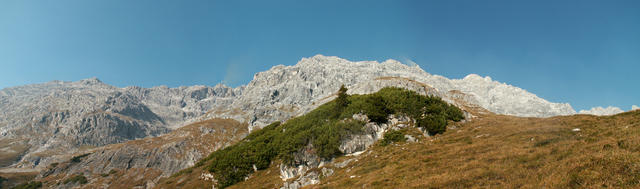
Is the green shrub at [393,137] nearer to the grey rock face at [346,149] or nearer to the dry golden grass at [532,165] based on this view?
the grey rock face at [346,149]

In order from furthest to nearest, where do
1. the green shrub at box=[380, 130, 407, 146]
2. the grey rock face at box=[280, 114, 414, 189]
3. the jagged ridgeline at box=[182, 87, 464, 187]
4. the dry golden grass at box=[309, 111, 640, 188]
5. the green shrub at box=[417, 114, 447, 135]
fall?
the jagged ridgeline at box=[182, 87, 464, 187], the grey rock face at box=[280, 114, 414, 189], the green shrub at box=[417, 114, 447, 135], the green shrub at box=[380, 130, 407, 146], the dry golden grass at box=[309, 111, 640, 188]

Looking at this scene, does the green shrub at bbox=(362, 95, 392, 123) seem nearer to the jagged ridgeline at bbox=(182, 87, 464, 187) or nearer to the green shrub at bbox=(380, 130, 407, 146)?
the jagged ridgeline at bbox=(182, 87, 464, 187)

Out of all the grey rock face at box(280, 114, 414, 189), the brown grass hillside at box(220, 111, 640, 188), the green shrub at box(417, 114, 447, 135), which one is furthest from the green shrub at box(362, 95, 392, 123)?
the brown grass hillside at box(220, 111, 640, 188)

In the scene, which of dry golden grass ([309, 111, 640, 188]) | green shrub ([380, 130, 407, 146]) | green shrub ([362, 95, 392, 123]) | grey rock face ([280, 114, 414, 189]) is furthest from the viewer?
green shrub ([362, 95, 392, 123])

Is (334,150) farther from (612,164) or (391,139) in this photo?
(612,164)

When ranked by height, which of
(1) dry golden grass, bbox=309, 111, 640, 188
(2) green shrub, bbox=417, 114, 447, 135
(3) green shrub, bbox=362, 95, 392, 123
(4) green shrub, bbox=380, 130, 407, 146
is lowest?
(1) dry golden grass, bbox=309, 111, 640, 188

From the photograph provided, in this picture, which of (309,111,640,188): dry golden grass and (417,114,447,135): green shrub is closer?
(309,111,640,188): dry golden grass

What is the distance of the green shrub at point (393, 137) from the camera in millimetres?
55250

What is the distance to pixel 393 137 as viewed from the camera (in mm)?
56312

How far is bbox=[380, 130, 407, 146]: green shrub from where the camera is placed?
181ft

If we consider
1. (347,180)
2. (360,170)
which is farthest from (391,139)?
(347,180)

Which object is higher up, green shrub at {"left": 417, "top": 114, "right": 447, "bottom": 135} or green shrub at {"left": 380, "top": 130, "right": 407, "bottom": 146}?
green shrub at {"left": 417, "top": 114, "right": 447, "bottom": 135}

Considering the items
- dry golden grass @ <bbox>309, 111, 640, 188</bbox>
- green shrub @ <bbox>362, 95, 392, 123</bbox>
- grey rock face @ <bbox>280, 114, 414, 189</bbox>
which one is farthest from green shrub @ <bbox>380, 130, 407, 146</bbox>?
dry golden grass @ <bbox>309, 111, 640, 188</bbox>

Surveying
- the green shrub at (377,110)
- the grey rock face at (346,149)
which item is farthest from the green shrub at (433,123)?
the green shrub at (377,110)
